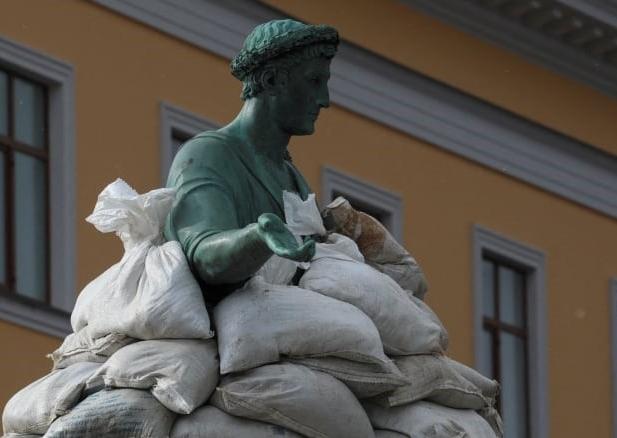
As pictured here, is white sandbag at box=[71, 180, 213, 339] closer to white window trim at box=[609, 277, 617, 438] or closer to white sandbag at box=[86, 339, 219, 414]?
white sandbag at box=[86, 339, 219, 414]

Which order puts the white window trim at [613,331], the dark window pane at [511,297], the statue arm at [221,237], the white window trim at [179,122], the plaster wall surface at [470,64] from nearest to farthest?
the statue arm at [221,237]
the white window trim at [179,122]
the plaster wall surface at [470,64]
the dark window pane at [511,297]
the white window trim at [613,331]

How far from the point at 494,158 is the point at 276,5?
2.85 metres

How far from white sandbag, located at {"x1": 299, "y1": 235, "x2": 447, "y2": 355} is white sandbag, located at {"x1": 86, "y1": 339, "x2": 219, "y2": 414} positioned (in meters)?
0.42

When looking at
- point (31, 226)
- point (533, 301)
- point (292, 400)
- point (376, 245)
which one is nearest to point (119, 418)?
point (292, 400)

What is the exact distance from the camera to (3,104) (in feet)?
78.3

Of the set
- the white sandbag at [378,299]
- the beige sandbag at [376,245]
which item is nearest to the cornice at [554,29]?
the beige sandbag at [376,245]

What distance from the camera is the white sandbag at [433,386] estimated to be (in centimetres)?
912

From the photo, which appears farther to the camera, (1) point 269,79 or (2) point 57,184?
(2) point 57,184

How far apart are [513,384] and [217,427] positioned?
19416mm

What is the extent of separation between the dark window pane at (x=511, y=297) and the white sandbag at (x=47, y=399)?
19.3 m

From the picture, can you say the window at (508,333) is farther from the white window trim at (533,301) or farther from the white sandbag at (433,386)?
the white sandbag at (433,386)

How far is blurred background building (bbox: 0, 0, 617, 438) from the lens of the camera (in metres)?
23.7

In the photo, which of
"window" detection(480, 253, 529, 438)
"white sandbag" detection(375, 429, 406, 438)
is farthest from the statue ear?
"window" detection(480, 253, 529, 438)

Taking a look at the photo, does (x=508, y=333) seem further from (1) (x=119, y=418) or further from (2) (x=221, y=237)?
(1) (x=119, y=418)
